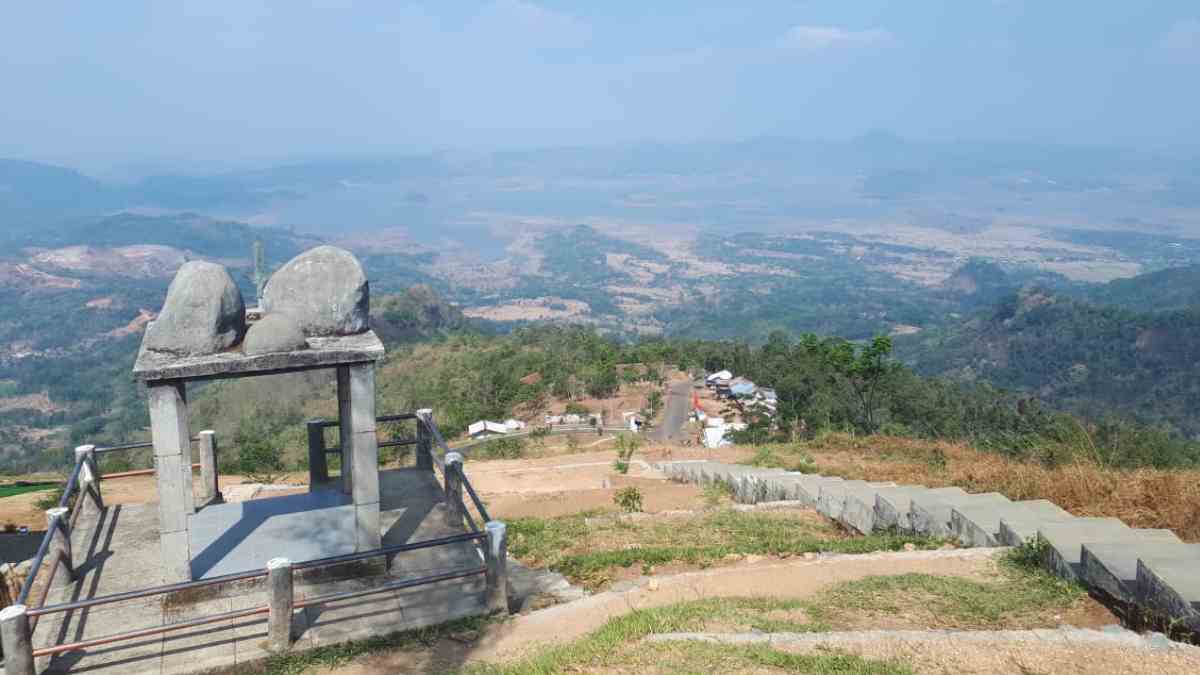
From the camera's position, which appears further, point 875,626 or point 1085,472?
point 1085,472

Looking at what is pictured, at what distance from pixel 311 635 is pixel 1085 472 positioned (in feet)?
30.0

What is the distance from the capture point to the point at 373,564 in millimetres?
7969

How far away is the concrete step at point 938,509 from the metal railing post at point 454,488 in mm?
5135

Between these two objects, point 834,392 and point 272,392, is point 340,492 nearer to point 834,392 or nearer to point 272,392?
point 834,392

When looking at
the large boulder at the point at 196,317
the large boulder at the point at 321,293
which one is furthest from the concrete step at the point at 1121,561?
the large boulder at the point at 196,317

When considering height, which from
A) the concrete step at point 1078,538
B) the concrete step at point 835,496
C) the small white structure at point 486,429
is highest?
the concrete step at point 1078,538

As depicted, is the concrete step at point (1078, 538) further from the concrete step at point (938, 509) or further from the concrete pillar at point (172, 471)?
the concrete pillar at point (172, 471)

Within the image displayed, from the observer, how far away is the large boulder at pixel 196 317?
7324mm

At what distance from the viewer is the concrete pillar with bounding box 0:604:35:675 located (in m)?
5.91

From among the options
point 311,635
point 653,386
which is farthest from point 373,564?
point 653,386

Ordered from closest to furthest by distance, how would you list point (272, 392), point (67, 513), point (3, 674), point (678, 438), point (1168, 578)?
point (1168, 578)
point (3, 674)
point (67, 513)
point (678, 438)
point (272, 392)

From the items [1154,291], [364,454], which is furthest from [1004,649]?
[1154,291]

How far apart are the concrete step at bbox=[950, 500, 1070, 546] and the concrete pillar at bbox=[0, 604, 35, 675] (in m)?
8.41

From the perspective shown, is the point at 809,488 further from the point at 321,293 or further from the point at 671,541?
the point at 321,293
